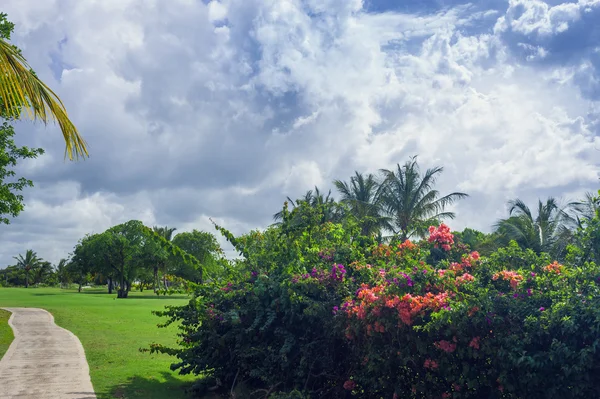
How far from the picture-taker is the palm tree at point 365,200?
115 ft

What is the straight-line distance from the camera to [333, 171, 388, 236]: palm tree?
35000 millimetres

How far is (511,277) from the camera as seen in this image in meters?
6.40

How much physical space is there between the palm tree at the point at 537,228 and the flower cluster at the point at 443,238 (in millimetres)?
21373

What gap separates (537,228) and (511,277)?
87.6 ft

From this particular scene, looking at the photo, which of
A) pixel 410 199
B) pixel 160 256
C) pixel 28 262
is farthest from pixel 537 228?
pixel 28 262

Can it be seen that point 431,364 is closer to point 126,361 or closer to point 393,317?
point 393,317

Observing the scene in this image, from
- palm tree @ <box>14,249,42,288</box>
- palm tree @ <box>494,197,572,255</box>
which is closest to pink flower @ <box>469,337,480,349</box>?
palm tree @ <box>494,197,572,255</box>

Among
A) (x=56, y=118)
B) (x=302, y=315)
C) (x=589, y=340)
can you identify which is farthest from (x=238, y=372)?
(x=589, y=340)

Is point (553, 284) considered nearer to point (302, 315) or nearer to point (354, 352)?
point (354, 352)

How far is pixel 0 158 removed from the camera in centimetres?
2219

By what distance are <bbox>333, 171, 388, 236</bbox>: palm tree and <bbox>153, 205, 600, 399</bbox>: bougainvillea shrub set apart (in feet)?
82.3

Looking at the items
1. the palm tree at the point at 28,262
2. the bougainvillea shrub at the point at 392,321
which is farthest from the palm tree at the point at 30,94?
the palm tree at the point at 28,262

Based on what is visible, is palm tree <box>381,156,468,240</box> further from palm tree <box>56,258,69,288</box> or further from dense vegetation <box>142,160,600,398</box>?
palm tree <box>56,258,69,288</box>

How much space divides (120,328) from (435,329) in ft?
62.4
